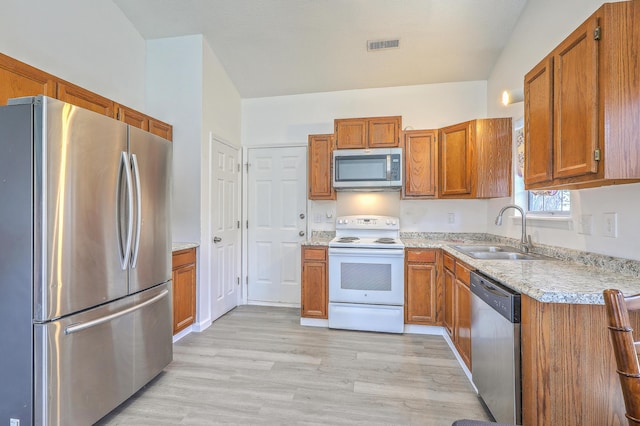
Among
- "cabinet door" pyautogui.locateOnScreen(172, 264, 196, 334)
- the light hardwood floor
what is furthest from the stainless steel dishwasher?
"cabinet door" pyautogui.locateOnScreen(172, 264, 196, 334)

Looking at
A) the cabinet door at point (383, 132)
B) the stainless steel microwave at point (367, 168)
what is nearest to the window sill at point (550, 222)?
the stainless steel microwave at point (367, 168)

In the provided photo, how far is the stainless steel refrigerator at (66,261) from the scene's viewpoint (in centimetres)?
141

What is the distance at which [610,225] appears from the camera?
5.39ft

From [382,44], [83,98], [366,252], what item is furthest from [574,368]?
[83,98]

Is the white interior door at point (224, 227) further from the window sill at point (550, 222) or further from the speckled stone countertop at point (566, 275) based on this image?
the window sill at point (550, 222)

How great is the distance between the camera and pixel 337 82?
Answer: 3658 millimetres

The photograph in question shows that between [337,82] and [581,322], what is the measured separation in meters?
3.28

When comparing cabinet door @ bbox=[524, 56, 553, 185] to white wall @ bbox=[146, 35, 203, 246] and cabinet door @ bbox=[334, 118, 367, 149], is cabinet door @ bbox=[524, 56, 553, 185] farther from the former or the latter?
white wall @ bbox=[146, 35, 203, 246]

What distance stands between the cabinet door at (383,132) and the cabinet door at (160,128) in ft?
6.93

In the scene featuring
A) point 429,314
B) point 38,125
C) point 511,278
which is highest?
point 38,125

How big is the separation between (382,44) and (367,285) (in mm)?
2488

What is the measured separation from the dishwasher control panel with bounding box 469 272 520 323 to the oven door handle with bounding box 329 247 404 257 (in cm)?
107

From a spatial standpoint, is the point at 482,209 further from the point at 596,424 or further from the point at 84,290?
the point at 84,290

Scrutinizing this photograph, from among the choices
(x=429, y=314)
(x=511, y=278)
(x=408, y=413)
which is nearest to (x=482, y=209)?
(x=429, y=314)
